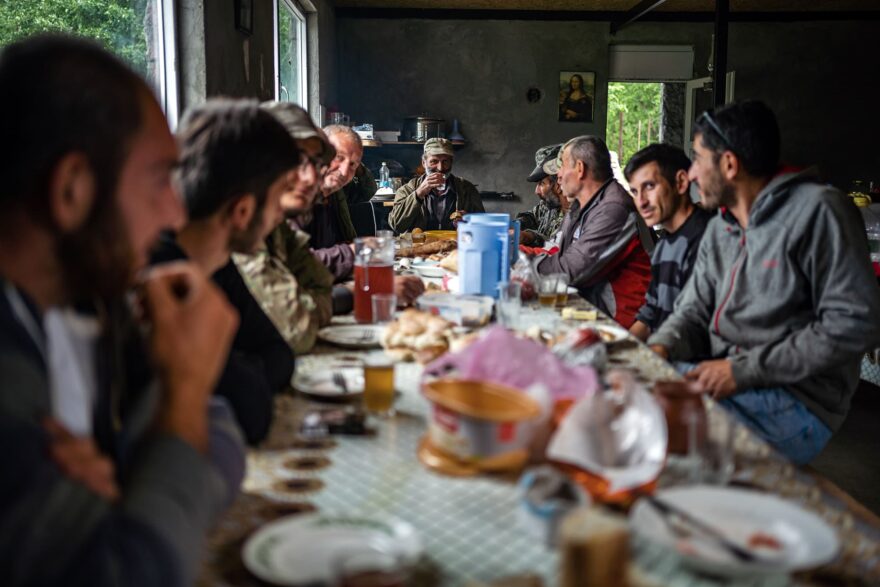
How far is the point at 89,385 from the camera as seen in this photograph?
39.1 inches

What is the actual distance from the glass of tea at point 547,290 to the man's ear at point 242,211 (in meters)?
1.46

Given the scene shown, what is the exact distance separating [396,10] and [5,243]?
9629mm

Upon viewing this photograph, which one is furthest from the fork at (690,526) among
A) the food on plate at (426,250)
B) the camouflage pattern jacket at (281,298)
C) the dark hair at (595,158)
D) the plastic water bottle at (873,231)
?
the plastic water bottle at (873,231)

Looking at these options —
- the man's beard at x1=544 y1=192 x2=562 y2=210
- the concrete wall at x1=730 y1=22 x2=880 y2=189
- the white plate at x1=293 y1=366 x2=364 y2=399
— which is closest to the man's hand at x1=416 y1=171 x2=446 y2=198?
the man's beard at x1=544 y1=192 x2=562 y2=210

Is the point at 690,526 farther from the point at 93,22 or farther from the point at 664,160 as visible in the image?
the point at 93,22

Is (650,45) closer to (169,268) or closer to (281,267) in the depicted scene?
(281,267)

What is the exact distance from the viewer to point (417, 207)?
6.40 m

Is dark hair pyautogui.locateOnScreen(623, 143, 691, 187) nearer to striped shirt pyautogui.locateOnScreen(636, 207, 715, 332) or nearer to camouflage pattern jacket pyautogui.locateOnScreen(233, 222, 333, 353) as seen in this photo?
Answer: striped shirt pyautogui.locateOnScreen(636, 207, 715, 332)

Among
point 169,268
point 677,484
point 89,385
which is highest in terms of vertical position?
point 169,268

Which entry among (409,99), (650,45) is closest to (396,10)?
(409,99)

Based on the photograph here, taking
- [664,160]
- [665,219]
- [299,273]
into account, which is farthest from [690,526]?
[664,160]

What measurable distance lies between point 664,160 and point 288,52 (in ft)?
15.9

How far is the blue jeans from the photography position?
7.68 feet

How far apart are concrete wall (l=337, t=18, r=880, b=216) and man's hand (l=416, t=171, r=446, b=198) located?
12.3 feet
